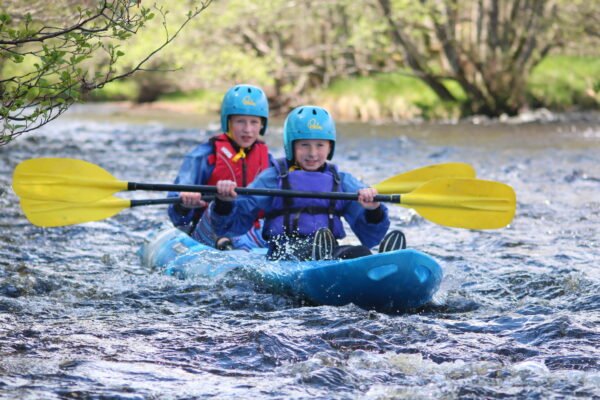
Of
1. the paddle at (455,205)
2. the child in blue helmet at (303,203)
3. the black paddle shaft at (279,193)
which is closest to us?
the black paddle shaft at (279,193)

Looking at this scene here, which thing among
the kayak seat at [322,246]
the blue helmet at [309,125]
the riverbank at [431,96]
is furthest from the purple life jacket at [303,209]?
the riverbank at [431,96]

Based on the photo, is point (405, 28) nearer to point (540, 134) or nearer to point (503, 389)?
point (540, 134)

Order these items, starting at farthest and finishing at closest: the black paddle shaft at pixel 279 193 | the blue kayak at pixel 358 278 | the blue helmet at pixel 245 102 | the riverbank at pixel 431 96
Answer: the riverbank at pixel 431 96 → the blue helmet at pixel 245 102 → the black paddle shaft at pixel 279 193 → the blue kayak at pixel 358 278

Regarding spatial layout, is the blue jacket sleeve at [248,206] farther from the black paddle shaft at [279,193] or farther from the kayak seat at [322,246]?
the kayak seat at [322,246]

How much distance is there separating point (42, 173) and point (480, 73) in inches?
550

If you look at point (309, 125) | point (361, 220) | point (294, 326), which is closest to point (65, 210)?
point (309, 125)

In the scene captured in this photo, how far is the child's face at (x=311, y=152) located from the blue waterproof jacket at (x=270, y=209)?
18 centimetres

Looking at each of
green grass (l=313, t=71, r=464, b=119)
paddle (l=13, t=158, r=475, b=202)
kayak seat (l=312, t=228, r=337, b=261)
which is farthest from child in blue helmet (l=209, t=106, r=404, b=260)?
green grass (l=313, t=71, r=464, b=119)

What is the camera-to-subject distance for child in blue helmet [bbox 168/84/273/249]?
722cm

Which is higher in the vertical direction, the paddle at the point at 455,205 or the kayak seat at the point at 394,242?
the paddle at the point at 455,205

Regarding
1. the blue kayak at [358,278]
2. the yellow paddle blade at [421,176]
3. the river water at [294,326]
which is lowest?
the river water at [294,326]

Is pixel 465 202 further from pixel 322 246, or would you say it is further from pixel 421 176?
pixel 322 246

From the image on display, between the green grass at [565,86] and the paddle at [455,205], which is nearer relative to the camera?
the paddle at [455,205]

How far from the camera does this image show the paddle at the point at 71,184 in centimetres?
617
